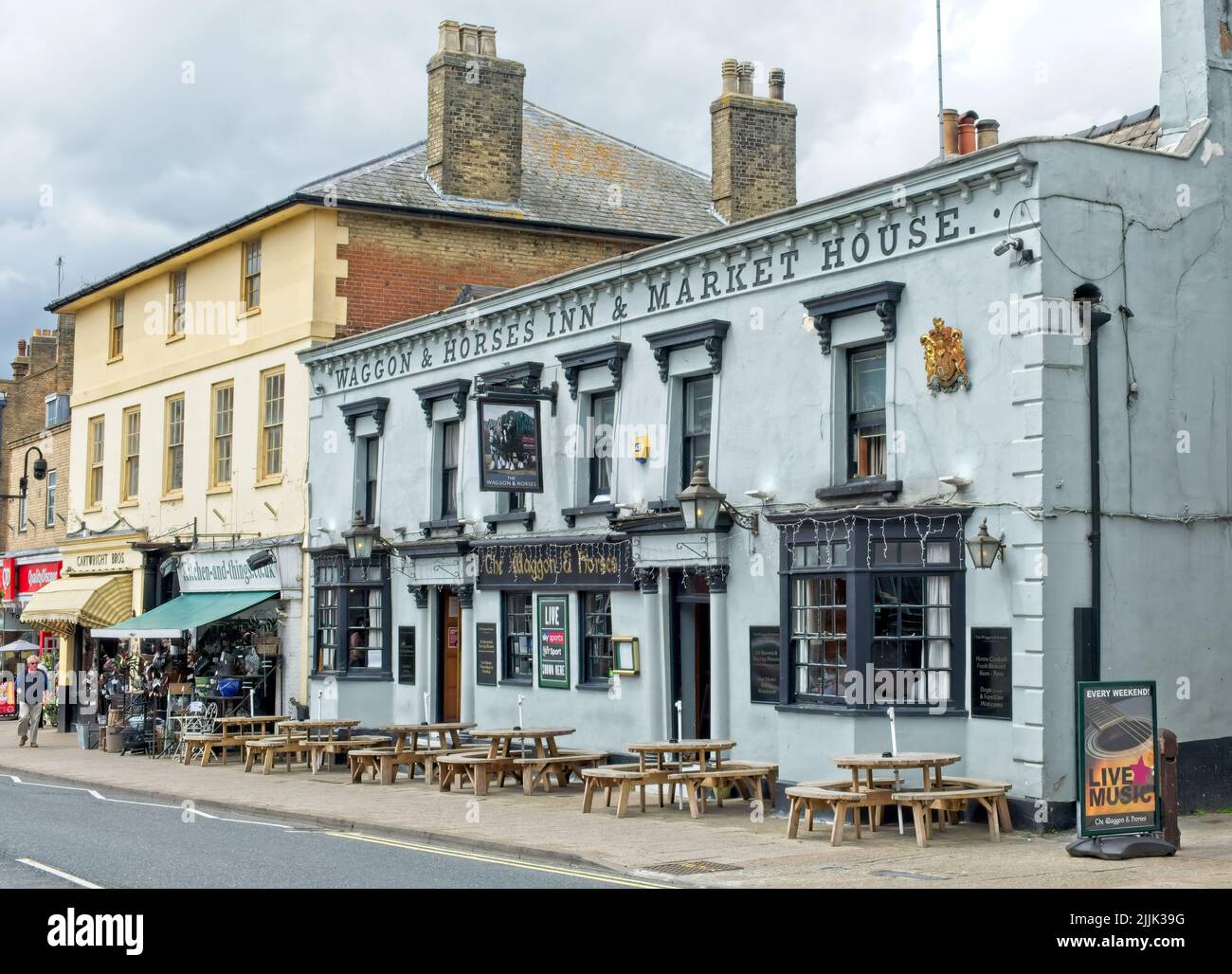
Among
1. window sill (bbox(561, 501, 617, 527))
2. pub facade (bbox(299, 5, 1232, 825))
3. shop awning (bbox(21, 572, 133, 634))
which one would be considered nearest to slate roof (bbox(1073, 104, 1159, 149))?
pub facade (bbox(299, 5, 1232, 825))

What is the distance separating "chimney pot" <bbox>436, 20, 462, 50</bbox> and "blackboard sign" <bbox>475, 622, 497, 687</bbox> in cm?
1164

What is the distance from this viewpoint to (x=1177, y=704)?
1644cm

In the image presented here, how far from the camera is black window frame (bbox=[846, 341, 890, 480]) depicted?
1738 centimetres

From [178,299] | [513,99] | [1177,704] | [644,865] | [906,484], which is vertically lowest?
[644,865]

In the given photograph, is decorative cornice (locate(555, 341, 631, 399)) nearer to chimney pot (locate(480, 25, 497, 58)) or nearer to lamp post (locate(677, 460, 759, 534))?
lamp post (locate(677, 460, 759, 534))

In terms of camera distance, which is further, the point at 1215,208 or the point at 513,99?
the point at 513,99

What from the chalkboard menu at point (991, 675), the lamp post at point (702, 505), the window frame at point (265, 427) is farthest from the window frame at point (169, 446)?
the chalkboard menu at point (991, 675)

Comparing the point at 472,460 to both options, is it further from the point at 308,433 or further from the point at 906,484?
the point at 906,484

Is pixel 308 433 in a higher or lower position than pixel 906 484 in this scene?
higher

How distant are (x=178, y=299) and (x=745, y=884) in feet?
80.2

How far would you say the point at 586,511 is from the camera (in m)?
21.7

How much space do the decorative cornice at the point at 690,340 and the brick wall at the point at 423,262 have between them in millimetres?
9729

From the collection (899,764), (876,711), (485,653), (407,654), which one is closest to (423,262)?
(407,654)
